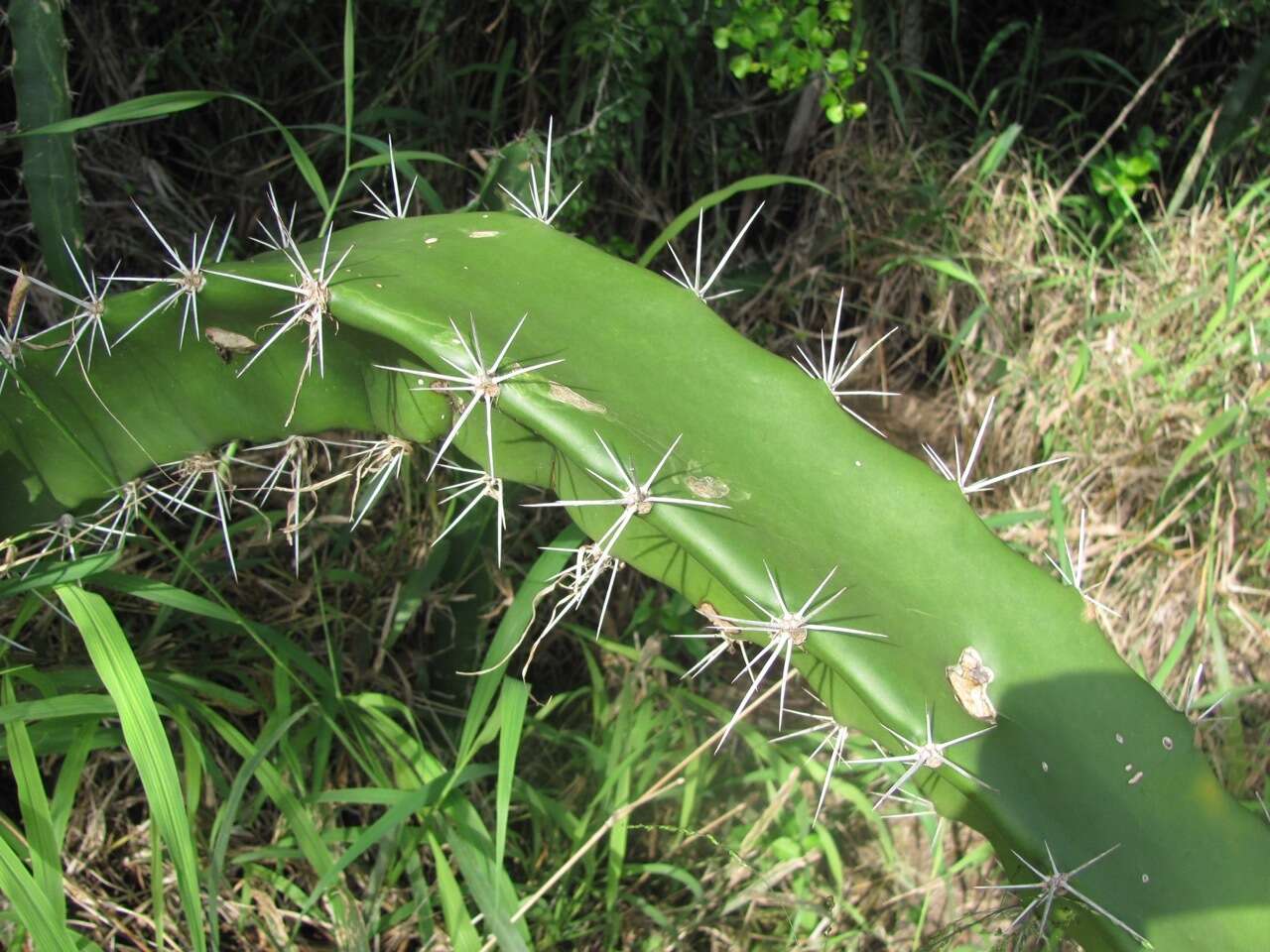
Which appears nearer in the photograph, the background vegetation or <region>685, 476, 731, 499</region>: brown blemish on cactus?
<region>685, 476, 731, 499</region>: brown blemish on cactus

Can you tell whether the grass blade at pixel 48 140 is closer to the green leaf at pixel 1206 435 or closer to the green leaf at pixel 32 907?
the green leaf at pixel 32 907

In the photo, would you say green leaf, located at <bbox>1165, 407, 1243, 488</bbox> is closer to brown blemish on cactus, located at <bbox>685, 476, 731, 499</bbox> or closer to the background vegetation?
the background vegetation

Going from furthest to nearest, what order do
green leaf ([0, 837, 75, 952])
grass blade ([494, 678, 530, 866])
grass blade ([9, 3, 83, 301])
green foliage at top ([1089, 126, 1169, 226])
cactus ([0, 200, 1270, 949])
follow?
green foliage at top ([1089, 126, 1169, 226]) < grass blade ([9, 3, 83, 301]) < grass blade ([494, 678, 530, 866]) < green leaf ([0, 837, 75, 952]) < cactus ([0, 200, 1270, 949])

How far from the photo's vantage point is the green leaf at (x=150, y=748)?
100 cm

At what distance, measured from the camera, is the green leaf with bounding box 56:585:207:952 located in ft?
3.28

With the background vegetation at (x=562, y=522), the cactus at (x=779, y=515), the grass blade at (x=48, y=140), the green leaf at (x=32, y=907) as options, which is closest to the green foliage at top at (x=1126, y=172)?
the background vegetation at (x=562, y=522)

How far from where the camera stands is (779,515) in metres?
0.87

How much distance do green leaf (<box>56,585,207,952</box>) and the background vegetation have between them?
0.05ft

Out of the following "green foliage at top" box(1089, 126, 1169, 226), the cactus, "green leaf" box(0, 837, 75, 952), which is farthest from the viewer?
"green foliage at top" box(1089, 126, 1169, 226)

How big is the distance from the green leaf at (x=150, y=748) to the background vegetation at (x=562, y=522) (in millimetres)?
14

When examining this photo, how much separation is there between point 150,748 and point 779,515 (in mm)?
626

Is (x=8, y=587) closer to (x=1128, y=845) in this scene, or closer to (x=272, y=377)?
(x=272, y=377)

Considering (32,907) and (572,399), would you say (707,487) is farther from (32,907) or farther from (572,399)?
(32,907)

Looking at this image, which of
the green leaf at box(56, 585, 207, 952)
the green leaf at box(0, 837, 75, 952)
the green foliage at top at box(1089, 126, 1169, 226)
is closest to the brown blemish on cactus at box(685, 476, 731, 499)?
the green leaf at box(56, 585, 207, 952)
